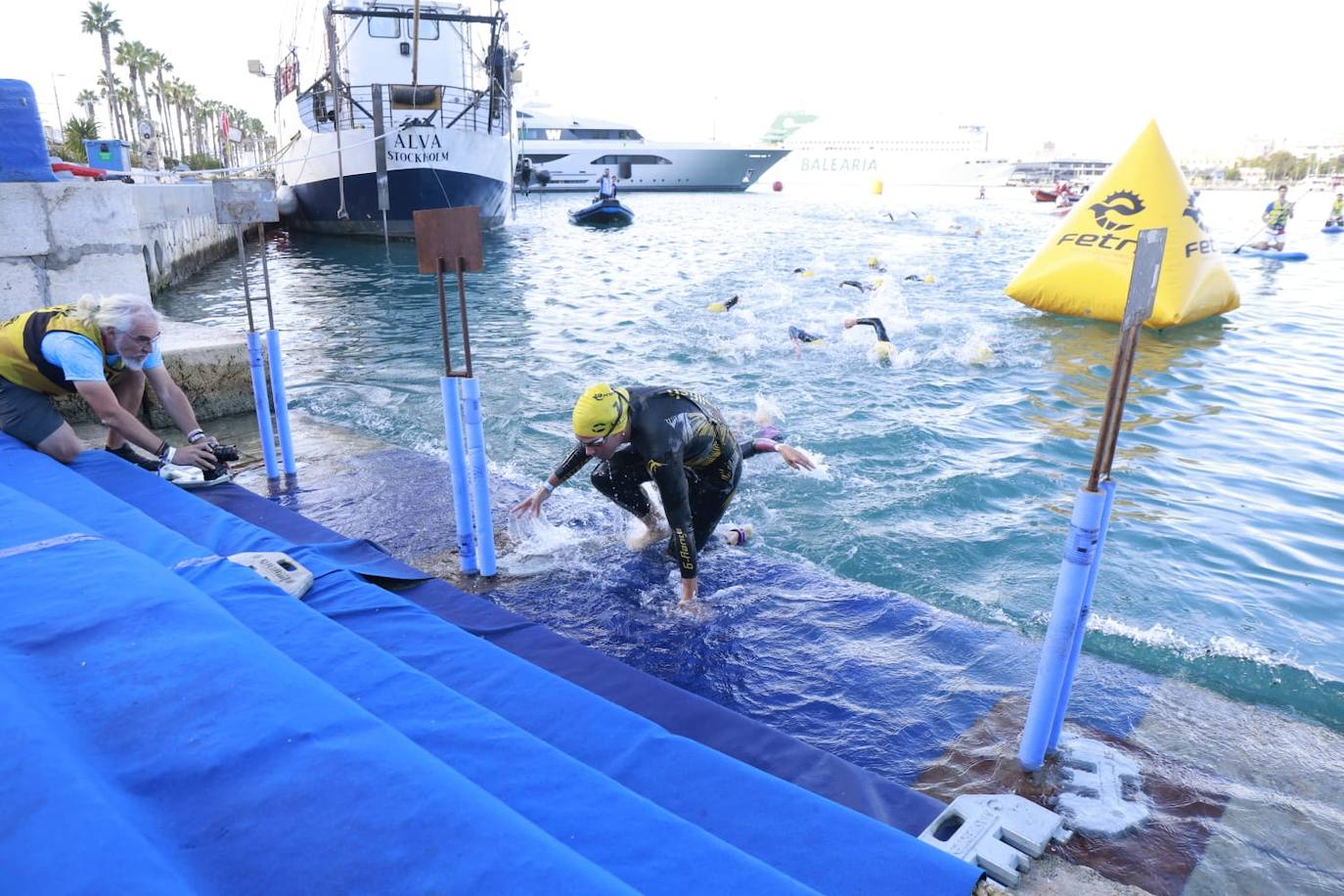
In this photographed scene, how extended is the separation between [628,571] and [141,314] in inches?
135

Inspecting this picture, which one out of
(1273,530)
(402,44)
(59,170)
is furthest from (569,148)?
(1273,530)

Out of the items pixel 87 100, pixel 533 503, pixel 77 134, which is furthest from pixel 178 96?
pixel 533 503

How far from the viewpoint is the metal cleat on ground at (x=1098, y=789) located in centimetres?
279

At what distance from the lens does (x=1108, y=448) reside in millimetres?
2680

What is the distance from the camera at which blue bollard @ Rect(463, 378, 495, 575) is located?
4.12m

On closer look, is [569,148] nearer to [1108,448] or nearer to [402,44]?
[402,44]

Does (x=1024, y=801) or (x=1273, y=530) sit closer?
(x=1024, y=801)

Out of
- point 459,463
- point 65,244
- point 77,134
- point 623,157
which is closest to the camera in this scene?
point 459,463

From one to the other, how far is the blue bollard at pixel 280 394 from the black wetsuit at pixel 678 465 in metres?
2.28

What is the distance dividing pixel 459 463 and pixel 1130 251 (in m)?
12.3

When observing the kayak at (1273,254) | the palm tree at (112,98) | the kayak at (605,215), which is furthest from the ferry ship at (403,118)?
the palm tree at (112,98)

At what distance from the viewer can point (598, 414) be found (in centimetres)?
390

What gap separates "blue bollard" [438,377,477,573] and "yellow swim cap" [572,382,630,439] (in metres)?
0.71

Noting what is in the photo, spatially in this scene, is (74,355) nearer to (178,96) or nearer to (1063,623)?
(1063,623)
